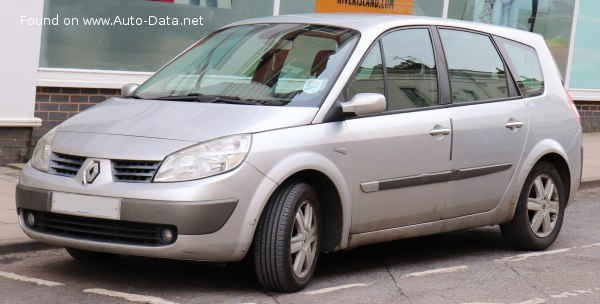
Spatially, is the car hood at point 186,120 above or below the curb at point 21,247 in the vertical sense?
above

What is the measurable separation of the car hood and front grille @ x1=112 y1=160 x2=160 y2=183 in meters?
0.21

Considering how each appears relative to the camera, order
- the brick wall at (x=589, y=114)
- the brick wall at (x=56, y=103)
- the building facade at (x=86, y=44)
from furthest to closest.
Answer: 1. the brick wall at (x=589, y=114)
2. the brick wall at (x=56, y=103)
3. the building facade at (x=86, y=44)

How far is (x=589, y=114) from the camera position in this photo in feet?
62.2

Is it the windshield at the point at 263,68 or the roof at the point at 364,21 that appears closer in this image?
the windshield at the point at 263,68

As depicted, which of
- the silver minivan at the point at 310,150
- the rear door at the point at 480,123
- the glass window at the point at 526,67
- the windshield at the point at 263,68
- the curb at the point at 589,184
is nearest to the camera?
the silver minivan at the point at 310,150

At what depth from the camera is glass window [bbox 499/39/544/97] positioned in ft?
27.9

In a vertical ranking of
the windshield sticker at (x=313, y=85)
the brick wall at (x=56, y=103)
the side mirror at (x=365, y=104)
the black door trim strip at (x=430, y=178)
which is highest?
the windshield sticker at (x=313, y=85)

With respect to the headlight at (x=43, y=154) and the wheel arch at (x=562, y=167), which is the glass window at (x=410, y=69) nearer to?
the wheel arch at (x=562, y=167)

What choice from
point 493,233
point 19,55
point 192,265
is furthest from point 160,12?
point 192,265

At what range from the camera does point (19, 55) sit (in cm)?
1127

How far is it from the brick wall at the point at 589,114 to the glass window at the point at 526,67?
1034cm

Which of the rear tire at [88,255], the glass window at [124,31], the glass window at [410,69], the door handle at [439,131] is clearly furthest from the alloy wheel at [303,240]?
the glass window at [124,31]

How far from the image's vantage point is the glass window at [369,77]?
23.2 feet

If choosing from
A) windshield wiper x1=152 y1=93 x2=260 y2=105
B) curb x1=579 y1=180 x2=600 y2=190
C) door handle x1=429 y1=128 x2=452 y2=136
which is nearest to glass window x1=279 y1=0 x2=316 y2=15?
curb x1=579 y1=180 x2=600 y2=190
